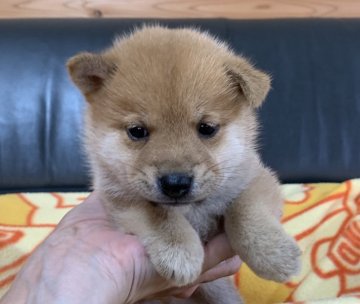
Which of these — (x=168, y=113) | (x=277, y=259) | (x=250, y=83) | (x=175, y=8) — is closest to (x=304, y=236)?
(x=277, y=259)

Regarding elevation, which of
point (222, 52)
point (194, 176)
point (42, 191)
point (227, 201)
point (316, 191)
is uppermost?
point (222, 52)

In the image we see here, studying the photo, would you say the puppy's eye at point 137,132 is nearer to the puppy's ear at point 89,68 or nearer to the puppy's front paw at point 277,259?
the puppy's ear at point 89,68

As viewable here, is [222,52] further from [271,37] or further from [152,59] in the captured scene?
[271,37]

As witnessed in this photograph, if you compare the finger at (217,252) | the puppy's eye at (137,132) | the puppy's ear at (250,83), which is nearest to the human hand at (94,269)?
the finger at (217,252)

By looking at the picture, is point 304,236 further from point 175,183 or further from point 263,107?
point 175,183

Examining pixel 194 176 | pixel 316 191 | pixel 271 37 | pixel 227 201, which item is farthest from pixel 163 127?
pixel 271 37

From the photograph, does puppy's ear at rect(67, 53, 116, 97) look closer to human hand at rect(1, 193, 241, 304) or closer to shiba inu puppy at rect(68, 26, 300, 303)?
shiba inu puppy at rect(68, 26, 300, 303)
